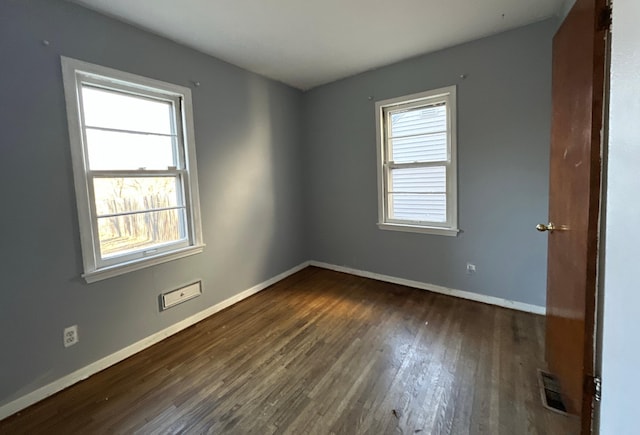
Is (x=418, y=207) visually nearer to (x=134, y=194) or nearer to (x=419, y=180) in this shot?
(x=419, y=180)

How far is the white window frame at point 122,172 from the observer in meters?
1.96

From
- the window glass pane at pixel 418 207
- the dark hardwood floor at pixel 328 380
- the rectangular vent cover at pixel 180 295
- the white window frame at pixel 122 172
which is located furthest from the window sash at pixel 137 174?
the window glass pane at pixel 418 207

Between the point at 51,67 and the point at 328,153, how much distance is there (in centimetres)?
276

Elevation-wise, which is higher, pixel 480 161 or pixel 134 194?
pixel 480 161

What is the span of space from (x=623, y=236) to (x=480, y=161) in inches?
81.1

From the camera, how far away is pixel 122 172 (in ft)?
7.34

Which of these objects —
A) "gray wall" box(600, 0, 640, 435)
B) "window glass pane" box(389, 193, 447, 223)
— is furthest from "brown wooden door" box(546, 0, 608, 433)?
"window glass pane" box(389, 193, 447, 223)

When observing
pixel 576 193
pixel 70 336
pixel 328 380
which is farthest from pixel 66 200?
pixel 576 193

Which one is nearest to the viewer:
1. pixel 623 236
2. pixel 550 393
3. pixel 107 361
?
pixel 623 236

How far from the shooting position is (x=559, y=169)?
5.32ft

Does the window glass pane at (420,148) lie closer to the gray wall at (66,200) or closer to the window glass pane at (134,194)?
the gray wall at (66,200)

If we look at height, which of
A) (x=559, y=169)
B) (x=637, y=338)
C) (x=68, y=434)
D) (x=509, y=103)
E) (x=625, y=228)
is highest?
(x=509, y=103)

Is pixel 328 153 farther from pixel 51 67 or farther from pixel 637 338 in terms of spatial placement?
pixel 637 338

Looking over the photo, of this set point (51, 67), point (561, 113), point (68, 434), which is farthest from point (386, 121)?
point (68, 434)
